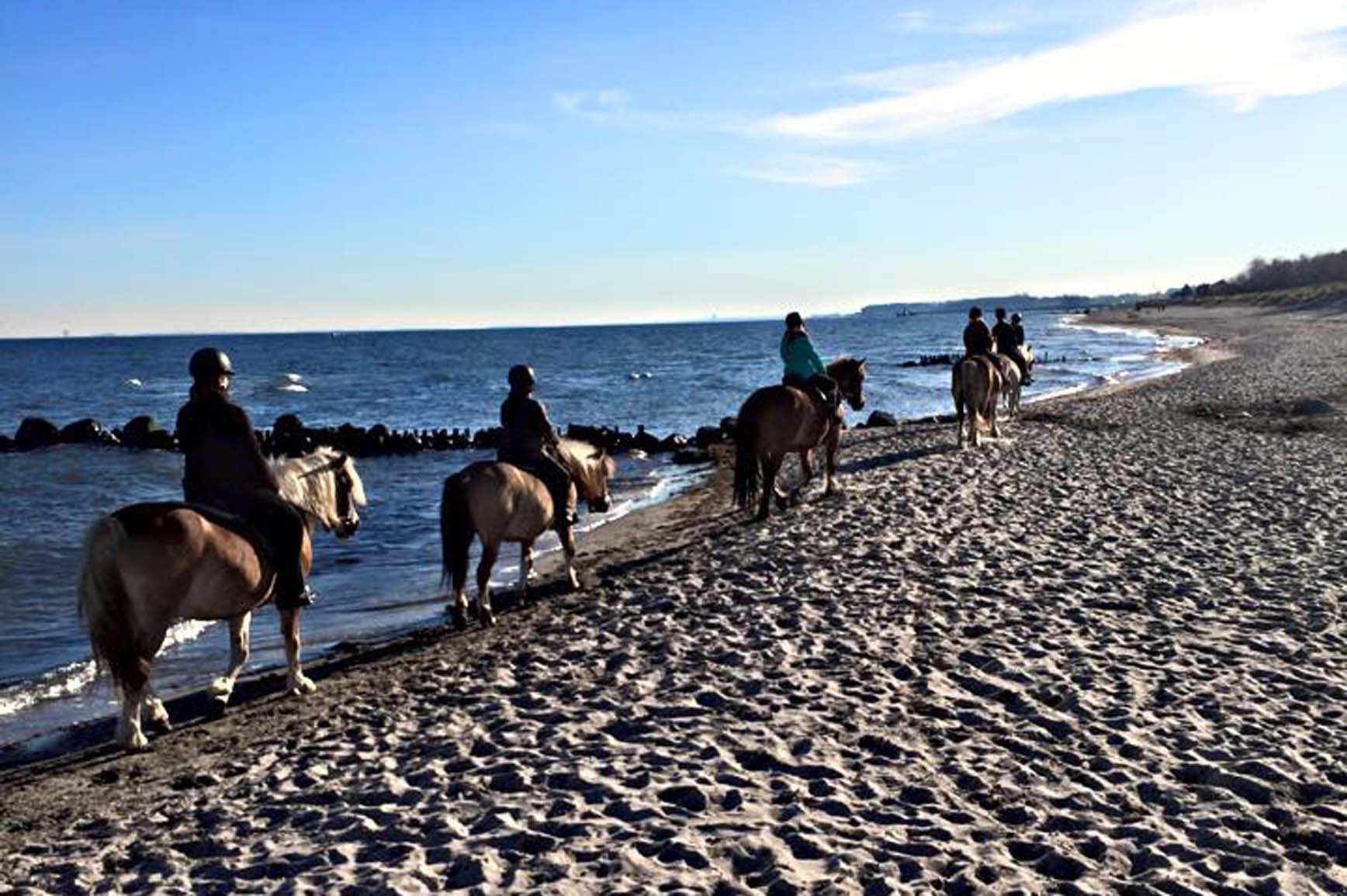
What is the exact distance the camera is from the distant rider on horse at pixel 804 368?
17141mm

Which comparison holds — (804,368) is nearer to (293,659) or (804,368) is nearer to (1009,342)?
(293,659)

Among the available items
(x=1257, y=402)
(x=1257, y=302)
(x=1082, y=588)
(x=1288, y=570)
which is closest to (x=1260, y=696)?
(x=1082, y=588)

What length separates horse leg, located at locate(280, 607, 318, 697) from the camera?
9797 mm

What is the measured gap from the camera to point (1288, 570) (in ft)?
39.1

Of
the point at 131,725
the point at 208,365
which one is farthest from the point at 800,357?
the point at 131,725

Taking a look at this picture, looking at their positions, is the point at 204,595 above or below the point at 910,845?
above

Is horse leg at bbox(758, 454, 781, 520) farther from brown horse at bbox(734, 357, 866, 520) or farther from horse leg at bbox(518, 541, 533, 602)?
horse leg at bbox(518, 541, 533, 602)

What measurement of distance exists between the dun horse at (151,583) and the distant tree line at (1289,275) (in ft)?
491

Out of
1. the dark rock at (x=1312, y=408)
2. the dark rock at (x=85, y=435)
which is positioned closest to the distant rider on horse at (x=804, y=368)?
the dark rock at (x=1312, y=408)

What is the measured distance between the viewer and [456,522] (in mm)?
11328

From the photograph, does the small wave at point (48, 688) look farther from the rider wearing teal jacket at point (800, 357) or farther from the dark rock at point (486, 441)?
the dark rock at point (486, 441)

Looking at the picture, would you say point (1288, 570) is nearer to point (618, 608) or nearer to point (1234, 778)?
point (1234, 778)

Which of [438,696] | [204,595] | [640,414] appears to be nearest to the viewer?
[204,595]

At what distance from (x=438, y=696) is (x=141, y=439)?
33.6 m
